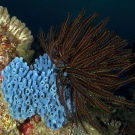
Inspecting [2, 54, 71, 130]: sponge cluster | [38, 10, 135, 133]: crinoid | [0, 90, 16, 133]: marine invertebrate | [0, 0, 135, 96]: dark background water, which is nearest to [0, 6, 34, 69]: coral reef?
[2, 54, 71, 130]: sponge cluster

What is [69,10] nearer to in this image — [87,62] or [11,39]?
[11,39]

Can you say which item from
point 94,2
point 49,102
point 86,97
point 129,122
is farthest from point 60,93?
point 94,2

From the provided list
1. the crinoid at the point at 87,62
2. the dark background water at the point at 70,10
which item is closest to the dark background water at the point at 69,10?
the dark background water at the point at 70,10

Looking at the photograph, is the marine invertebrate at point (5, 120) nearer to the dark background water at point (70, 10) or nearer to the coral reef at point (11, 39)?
the coral reef at point (11, 39)

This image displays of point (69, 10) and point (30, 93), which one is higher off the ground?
point (69, 10)

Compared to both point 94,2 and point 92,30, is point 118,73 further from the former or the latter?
point 94,2

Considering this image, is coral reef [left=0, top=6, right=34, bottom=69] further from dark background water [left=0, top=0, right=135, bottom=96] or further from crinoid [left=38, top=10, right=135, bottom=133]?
dark background water [left=0, top=0, right=135, bottom=96]

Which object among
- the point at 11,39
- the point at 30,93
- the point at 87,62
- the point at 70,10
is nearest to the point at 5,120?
the point at 30,93
